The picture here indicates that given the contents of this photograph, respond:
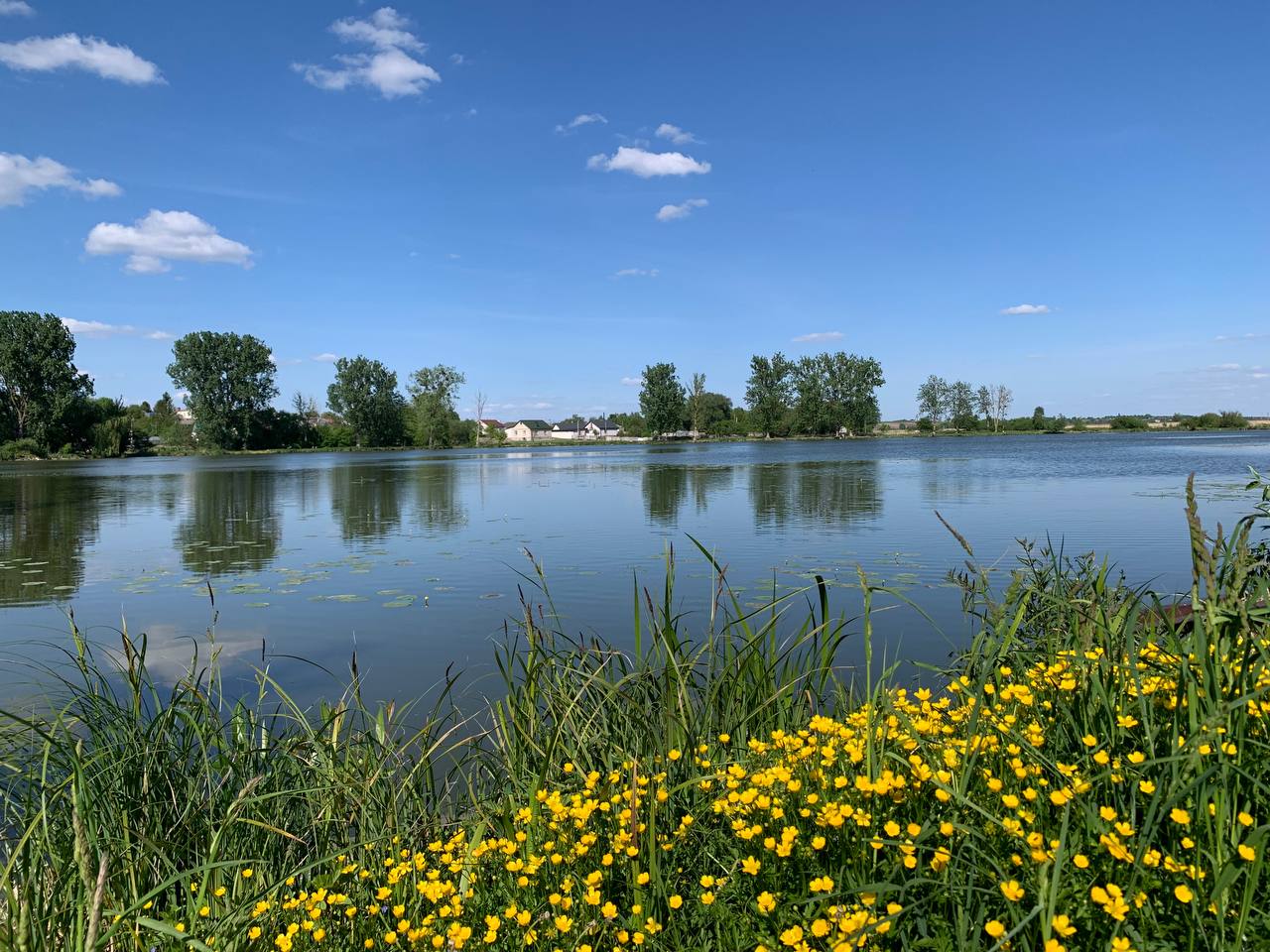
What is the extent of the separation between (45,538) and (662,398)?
119m

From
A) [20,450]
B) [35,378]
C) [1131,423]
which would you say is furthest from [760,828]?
[1131,423]

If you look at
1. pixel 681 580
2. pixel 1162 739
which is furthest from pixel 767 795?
pixel 681 580

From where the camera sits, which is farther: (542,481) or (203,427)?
(203,427)

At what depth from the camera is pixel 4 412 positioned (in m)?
75.9

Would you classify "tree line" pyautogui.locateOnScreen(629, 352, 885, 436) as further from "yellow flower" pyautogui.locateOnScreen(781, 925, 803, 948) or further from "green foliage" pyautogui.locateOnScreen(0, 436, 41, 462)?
"yellow flower" pyautogui.locateOnScreen(781, 925, 803, 948)

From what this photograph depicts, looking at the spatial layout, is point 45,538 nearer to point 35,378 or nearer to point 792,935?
point 792,935

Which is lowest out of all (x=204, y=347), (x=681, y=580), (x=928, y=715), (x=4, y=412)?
(x=681, y=580)

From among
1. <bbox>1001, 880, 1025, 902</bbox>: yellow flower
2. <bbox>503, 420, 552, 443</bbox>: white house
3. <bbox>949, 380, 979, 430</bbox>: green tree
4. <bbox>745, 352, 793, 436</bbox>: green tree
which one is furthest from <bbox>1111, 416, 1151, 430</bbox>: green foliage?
<bbox>1001, 880, 1025, 902</bbox>: yellow flower

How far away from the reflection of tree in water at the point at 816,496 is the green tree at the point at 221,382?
262 ft

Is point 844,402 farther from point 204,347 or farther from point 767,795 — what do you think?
point 767,795

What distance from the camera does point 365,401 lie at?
11850cm

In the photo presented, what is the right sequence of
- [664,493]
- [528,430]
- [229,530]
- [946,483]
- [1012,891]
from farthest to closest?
[528,430] < [946,483] < [664,493] < [229,530] < [1012,891]

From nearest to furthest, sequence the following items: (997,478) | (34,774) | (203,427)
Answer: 1. (34,774)
2. (997,478)
3. (203,427)

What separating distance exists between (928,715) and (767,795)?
1038mm
